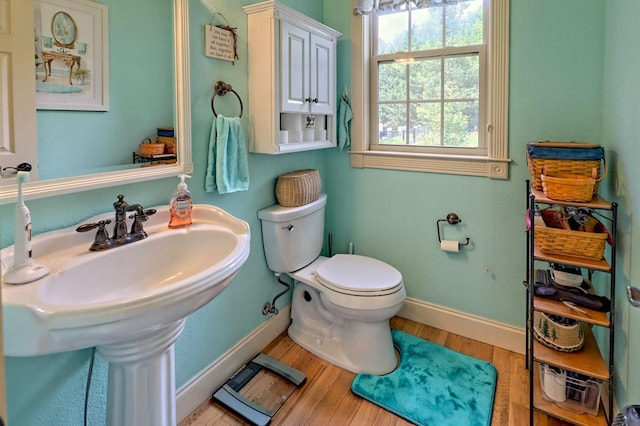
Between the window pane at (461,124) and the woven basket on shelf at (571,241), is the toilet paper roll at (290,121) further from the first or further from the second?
the woven basket on shelf at (571,241)

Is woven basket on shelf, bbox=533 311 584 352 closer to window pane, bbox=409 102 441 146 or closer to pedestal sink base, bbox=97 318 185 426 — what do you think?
window pane, bbox=409 102 441 146

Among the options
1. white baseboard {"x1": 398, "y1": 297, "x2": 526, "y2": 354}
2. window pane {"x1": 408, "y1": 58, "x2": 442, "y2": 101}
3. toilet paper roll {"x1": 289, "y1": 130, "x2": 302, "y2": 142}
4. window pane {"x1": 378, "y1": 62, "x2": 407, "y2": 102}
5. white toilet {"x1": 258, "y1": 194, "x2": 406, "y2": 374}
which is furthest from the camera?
window pane {"x1": 378, "y1": 62, "x2": 407, "y2": 102}

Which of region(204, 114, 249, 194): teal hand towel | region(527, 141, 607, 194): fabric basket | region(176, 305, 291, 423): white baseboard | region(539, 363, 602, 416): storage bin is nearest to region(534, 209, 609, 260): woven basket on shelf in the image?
region(527, 141, 607, 194): fabric basket

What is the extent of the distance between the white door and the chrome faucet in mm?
222

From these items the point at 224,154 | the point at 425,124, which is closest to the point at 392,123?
the point at 425,124

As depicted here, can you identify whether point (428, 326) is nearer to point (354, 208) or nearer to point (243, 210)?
point (354, 208)

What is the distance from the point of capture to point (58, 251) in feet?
3.65

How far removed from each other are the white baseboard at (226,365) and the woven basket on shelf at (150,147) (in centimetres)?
99

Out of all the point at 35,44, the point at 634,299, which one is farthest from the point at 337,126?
the point at 634,299

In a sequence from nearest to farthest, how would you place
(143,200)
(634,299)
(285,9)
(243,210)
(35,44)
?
1. (634,299)
2. (35,44)
3. (143,200)
4. (285,9)
5. (243,210)

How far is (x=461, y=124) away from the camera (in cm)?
215

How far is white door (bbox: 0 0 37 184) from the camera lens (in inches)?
40.8

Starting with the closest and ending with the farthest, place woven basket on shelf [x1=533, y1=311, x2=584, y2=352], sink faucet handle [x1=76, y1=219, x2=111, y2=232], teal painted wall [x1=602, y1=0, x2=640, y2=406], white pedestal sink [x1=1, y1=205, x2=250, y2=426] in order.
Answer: white pedestal sink [x1=1, y1=205, x2=250, y2=426] → sink faucet handle [x1=76, y1=219, x2=111, y2=232] → teal painted wall [x1=602, y1=0, x2=640, y2=406] → woven basket on shelf [x1=533, y1=311, x2=584, y2=352]

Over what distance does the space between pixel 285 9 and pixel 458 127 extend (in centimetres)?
112
